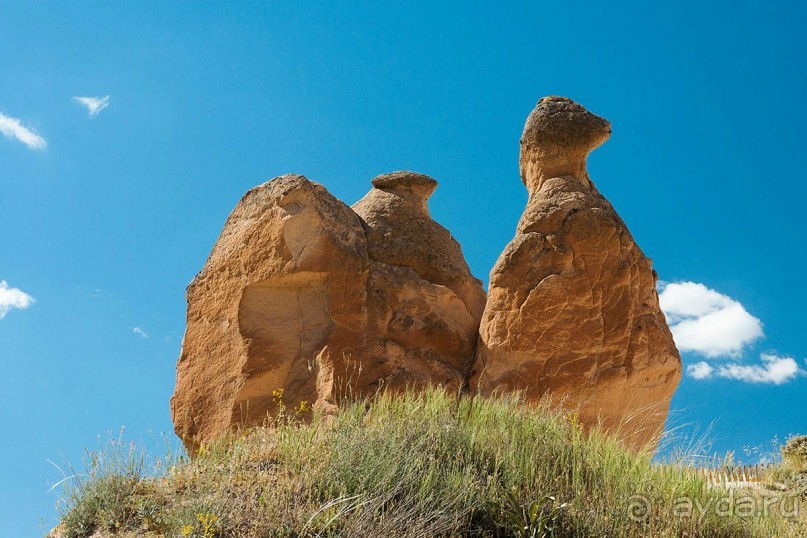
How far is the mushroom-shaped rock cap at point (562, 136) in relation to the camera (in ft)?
31.9

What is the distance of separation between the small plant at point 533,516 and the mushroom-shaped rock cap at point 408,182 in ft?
17.4

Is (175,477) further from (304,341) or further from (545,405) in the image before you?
(545,405)

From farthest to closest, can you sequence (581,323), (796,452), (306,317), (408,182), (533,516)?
(796,452) → (408,182) → (306,317) → (581,323) → (533,516)

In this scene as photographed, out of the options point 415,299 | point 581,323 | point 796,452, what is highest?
point 415,299

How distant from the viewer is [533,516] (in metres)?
6.16

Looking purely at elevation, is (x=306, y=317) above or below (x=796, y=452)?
above

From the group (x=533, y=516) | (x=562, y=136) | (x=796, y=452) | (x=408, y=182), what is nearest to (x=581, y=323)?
(x=562, y=136)

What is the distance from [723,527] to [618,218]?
359cm

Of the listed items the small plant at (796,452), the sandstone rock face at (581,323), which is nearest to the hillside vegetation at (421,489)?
the sandstone rock face at (581,323)

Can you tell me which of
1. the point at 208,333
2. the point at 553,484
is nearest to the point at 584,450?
the point at 553,484

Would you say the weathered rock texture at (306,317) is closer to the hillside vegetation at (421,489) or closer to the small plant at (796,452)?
the hillside vegetation at (421,489)

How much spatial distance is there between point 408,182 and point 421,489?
546cm

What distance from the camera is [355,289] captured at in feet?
30.3

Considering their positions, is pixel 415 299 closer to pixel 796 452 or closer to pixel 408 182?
pixel 408 182
